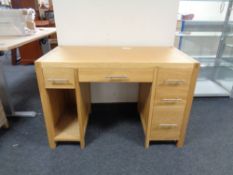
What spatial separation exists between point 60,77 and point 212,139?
135cm

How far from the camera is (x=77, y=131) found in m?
1.43

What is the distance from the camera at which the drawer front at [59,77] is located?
3.70 feet

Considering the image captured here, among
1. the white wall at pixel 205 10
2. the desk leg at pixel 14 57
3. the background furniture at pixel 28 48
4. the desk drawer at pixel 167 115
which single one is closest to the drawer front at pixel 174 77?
the desk drawer at pixel 167 115

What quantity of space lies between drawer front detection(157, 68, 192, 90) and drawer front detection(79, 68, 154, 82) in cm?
7

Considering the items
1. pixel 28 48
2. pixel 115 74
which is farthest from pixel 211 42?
pixel 28 48

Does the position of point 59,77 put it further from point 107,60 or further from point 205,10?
point 205,10

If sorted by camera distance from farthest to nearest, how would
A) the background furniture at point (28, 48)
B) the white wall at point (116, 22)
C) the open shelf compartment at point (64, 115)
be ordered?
1. the background furniture at point (28, 48)
2. the white wall at point (116, 22)
3. the open shelf compartment at point (64, 115)

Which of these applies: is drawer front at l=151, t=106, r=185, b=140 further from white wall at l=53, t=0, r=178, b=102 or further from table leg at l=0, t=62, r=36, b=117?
table leg at l=0, t=62, r=36, b=117

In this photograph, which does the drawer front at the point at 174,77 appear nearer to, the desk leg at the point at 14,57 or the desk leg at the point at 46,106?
the desk leg at the point at 46,106

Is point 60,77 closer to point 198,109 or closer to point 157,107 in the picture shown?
point 157,107

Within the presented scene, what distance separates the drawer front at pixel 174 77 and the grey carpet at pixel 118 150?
552 millimetres

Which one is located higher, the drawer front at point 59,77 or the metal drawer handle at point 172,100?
the drawer front at point 59,77

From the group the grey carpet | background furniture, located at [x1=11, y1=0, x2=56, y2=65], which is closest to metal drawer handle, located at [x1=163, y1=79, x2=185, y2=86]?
the grey carpet

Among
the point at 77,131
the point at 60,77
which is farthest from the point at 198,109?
the point at 60,77
